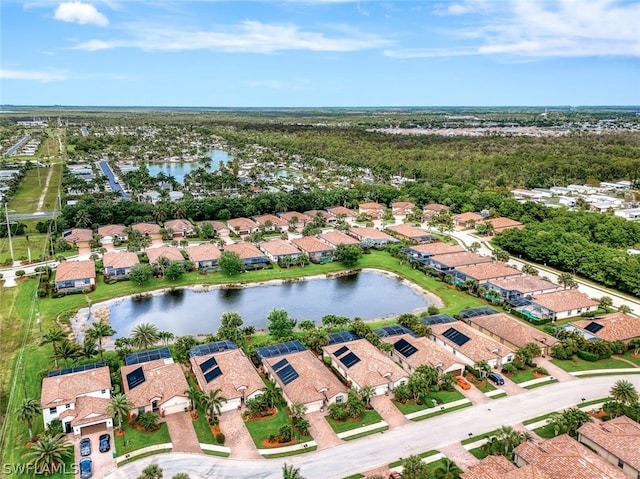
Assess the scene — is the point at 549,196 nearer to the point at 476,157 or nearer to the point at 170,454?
the point at 476,157

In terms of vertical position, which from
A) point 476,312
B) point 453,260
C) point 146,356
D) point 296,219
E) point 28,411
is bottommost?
point 476,312

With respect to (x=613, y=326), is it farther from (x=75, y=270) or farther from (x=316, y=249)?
(x=75, y=270)

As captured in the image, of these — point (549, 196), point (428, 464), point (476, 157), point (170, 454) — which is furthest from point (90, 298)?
point (476, 157)

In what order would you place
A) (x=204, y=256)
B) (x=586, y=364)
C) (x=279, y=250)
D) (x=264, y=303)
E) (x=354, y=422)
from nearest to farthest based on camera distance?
(x=354, y=422), (x=586, y=364), (x=264, y=303), (x=204, y=256), (x=279, y=250)

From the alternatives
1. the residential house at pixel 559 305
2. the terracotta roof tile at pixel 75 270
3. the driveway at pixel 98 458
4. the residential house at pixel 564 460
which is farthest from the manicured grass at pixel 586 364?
the terracotta roof tile at pixel 75 270

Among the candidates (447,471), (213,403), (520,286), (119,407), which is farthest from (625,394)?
(119,407)

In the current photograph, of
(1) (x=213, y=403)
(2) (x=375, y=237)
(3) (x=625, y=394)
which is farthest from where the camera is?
(2) (x=375, y=237)

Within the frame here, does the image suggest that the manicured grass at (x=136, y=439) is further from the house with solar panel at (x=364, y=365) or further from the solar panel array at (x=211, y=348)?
the house with solar panel at (x=364, y=365)
